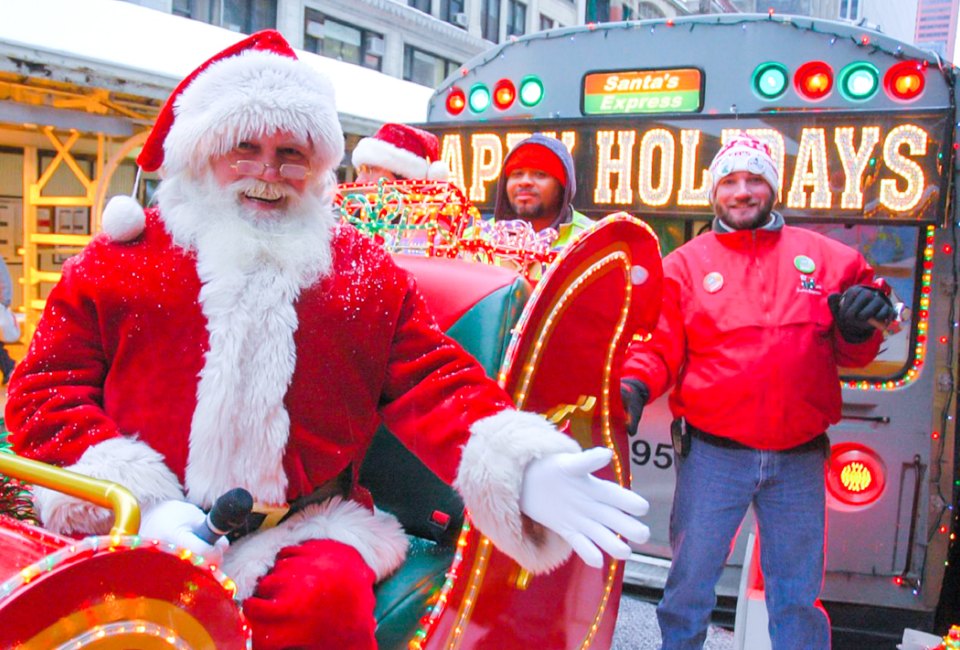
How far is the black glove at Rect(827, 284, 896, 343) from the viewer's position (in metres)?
2.57

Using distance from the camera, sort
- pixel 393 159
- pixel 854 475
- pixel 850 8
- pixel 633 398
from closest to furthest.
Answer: pixel 633 398 → pixel 854 475 → pixel 393 159 → pixel 850 8

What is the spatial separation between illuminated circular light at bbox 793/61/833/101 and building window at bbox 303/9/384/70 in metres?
13.1

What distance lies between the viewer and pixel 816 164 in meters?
3.32

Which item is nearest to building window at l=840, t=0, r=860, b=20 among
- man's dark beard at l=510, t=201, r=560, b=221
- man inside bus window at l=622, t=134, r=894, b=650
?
man's dark beard at l=510, t=201, r=560, b=221

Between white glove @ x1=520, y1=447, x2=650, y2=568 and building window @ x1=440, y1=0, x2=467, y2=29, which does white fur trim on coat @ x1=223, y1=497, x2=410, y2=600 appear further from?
building window @ x1=440, y1=0, x2=467, y2=29

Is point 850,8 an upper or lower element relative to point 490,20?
upper

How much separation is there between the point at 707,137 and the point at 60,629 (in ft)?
9.92

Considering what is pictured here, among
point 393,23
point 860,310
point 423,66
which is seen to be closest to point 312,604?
point 860,310

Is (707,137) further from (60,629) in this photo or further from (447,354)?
(60,629)

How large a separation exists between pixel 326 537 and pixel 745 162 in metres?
1.82

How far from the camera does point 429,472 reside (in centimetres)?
252

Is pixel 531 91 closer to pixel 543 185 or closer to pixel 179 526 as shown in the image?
pixel 543 185

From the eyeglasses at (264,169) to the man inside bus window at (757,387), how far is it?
127cm

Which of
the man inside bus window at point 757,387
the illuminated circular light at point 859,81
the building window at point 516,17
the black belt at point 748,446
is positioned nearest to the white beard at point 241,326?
the man inside bus window at point 757,387
